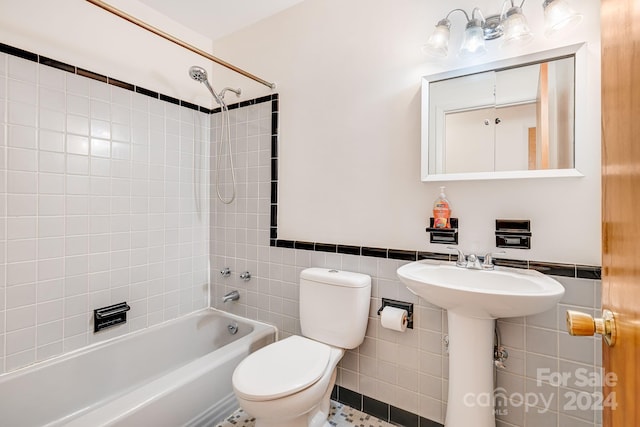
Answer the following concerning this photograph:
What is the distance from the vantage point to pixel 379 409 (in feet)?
5.35

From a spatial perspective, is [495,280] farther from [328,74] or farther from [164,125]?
[164,125]

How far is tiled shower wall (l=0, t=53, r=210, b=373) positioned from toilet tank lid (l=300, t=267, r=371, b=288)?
42.1 inches

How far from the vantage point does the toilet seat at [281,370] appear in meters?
1.17

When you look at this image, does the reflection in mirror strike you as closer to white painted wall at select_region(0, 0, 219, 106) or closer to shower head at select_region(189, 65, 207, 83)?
shower head at select_region(189, 65, 207, 83)

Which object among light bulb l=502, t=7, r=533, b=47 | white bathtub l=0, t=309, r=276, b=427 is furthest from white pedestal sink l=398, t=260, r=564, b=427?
white bathtub l=0, t=309, r=276, b=427

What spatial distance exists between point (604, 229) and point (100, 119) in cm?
222

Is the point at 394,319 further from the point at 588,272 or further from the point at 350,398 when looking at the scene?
the point at 588,272

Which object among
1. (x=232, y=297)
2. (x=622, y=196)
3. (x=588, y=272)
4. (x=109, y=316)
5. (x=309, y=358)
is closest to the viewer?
(x=622, y=196)

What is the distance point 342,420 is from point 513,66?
6.38ft

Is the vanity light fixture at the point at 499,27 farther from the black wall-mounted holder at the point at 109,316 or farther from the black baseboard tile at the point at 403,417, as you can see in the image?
the black wall-mounted holder at the point at 109,316

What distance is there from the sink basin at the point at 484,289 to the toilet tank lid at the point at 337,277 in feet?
0.94

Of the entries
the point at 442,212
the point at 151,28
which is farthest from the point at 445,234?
the point at 151,28

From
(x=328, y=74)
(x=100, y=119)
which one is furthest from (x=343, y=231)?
(x=100, y=119)

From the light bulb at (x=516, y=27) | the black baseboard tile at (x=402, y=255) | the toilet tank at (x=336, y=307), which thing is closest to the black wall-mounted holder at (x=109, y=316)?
the toilet tank at (x=336, y=307)
